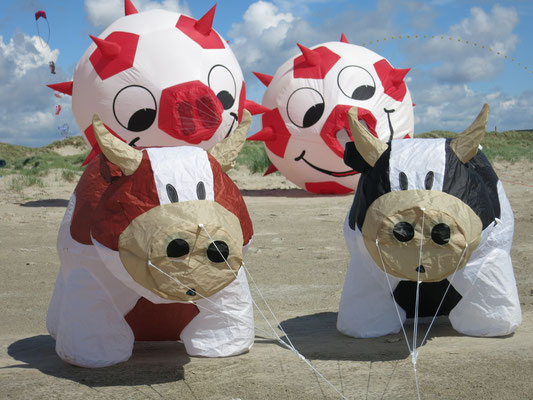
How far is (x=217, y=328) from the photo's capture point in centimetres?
367

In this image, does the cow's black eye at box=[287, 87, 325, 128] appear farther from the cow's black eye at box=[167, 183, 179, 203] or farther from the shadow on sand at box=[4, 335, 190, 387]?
the cow's black eye at box=[167, 183, 179, 203]

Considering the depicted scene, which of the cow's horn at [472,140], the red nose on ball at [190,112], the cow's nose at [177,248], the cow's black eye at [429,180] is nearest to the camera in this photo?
the cow's nose at [177,248]

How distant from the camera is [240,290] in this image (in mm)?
3705

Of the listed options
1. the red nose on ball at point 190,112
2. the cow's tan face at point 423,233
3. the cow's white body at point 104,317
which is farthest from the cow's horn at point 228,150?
the red nose on ball at point 190,112

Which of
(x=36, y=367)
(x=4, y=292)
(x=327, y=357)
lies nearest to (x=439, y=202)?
(x=327, y=357)

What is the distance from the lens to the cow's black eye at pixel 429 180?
3488mm

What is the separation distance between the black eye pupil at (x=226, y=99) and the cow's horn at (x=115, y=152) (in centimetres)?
574

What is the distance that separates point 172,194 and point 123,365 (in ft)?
3.39

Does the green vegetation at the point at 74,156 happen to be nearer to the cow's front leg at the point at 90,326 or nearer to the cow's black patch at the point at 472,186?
the cow's front leg at the point at 90,326

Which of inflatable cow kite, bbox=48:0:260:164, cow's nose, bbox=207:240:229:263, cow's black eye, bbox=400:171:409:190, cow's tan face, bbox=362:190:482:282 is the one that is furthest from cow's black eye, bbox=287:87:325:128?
cow's nose, bbox=207:240:229:263

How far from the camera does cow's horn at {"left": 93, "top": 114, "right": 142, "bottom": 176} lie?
10.8ft

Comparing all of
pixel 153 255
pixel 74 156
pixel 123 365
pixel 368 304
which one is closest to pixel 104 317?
pixel 123 365

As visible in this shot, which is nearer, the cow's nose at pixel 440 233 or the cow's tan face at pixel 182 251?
the cow's tan face at pixel 182 251

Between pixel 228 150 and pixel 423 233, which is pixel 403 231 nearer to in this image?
pixel 423 233
